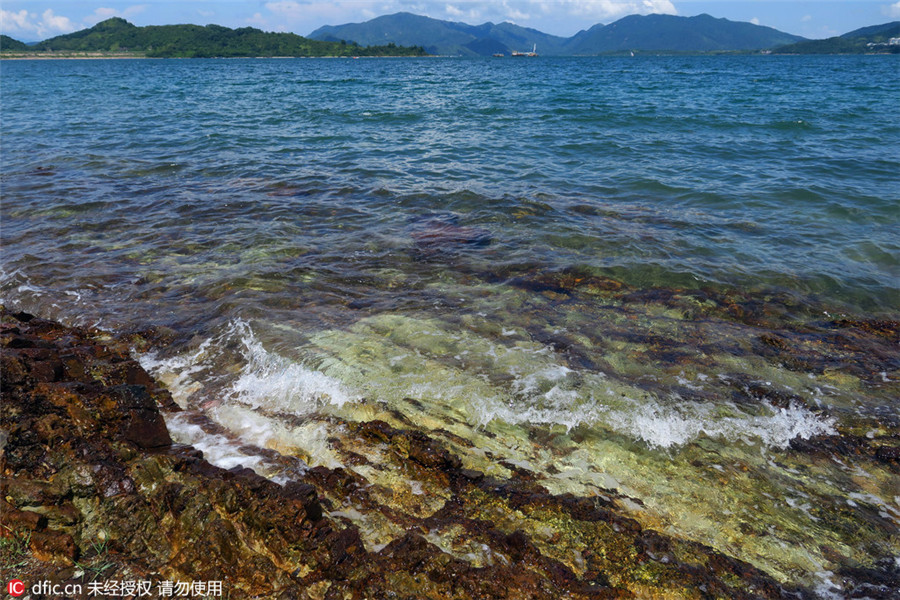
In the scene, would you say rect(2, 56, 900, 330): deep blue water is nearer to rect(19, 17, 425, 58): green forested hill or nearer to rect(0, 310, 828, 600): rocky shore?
rect(0, 310, 828, 600): rocky shore

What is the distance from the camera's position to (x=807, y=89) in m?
35.3

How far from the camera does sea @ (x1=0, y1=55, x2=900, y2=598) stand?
4367mm

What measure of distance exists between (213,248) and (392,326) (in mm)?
4785

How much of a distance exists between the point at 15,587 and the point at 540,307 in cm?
619

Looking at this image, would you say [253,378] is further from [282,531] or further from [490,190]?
[490,190]

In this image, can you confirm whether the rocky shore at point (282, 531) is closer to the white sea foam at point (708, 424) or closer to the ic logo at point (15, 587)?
the ic logo at point (15, 587)

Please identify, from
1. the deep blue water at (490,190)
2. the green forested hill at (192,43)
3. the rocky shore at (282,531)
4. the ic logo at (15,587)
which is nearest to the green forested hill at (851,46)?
the green forested hill at (192,43)

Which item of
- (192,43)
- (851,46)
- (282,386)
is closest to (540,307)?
(282,386)

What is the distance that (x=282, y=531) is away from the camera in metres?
3.14

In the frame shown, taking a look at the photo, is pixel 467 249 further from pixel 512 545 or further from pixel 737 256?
pixel 512 545

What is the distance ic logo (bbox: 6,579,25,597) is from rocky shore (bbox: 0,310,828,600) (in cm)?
4

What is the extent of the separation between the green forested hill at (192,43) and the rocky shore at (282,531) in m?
162

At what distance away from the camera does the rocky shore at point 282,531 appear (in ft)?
9.68

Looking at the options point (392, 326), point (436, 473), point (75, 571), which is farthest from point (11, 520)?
point (392, 326)
